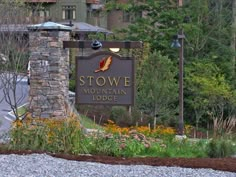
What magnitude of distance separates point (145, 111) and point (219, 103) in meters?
4.14

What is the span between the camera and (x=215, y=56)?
30.0m

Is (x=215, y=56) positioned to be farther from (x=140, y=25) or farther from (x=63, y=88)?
(x=63, y=88)

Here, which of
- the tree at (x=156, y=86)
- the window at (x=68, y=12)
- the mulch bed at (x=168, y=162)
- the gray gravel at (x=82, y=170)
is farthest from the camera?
the window at (x=68, y=12)

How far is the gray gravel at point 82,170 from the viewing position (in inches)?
328

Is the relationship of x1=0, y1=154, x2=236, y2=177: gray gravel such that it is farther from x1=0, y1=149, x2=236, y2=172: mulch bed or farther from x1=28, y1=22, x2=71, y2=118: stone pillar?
x1=28, y1=22, x2=71, y2=118: stone pillar

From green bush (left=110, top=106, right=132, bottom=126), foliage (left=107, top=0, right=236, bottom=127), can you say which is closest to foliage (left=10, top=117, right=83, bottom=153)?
green bush (left=110, top=106, right=132, bottom=126)

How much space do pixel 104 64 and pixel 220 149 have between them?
10.9 ft

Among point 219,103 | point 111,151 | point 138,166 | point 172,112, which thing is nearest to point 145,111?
point 172,112

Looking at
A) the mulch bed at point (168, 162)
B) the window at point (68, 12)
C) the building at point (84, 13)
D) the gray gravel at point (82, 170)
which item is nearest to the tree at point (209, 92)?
the mulch bed at point (168, 162)

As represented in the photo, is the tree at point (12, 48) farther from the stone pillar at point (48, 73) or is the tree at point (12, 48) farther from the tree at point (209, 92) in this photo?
the tree at point (209, 92)

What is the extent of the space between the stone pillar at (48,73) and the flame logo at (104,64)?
0.95 meters

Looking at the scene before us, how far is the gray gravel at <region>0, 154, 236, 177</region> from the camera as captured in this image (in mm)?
8328

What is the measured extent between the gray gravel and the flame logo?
4575 millimetres

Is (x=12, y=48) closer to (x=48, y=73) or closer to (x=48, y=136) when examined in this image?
(x=48, y=73)
